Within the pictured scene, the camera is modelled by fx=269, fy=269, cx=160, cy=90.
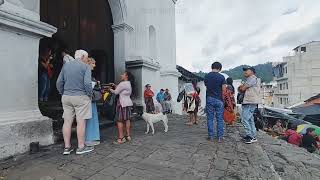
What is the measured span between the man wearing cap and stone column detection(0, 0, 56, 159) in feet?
12.9

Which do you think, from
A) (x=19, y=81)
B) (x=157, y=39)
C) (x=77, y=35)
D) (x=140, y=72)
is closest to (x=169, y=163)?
(x=19, y=81)

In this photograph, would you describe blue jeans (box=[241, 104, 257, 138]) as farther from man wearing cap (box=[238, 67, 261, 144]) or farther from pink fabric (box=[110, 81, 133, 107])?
pink fabric (box=[110, 81, 133, 107])

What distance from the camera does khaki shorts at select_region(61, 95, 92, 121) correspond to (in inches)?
177

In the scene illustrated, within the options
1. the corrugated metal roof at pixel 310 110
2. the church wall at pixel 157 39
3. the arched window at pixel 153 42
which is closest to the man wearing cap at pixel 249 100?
the church wall at pixel 157 39

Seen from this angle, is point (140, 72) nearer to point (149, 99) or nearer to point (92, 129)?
point (149, 99)

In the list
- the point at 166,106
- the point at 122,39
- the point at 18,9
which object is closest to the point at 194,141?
the point at 18,9

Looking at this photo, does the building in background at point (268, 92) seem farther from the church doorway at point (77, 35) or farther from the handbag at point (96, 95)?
the handbag at point (96, 95)

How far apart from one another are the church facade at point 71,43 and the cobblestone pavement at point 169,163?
625 millimetres

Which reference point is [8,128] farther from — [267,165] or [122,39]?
[122,39]

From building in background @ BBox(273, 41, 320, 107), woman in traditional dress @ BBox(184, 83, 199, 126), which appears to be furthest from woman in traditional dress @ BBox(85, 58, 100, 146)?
building in background @ BBox(273, 41, 320, 107)

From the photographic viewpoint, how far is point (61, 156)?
173 inches

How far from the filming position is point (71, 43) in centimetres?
802

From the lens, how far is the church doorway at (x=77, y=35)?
732cm

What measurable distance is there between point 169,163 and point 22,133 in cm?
253
